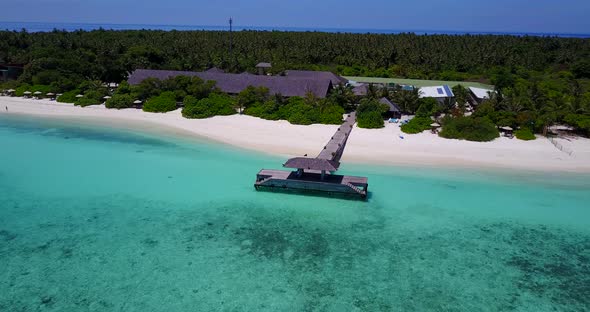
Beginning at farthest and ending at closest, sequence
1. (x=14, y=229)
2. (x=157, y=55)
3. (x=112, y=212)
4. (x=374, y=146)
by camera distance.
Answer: (x=157, y=55), (x=374, y=146), (x=112, y=212), (x=14, y=229)

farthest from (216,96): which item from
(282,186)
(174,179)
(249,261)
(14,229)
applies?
(249,261)

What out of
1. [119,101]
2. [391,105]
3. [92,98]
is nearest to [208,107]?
[119,101]

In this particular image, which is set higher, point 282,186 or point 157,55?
point 157,55

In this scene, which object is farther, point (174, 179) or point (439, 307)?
point (174, 179)

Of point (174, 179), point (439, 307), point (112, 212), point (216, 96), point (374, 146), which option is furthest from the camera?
point (216, 96)

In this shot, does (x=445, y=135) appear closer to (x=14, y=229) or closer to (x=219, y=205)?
(x=219, y=205)

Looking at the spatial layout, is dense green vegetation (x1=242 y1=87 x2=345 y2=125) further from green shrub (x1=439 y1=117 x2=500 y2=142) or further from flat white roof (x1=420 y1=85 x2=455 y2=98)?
flat white roof (x1=420 y1=85 x2=455 y2=98)

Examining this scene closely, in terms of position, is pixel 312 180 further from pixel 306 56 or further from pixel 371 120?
pixel 306 56
